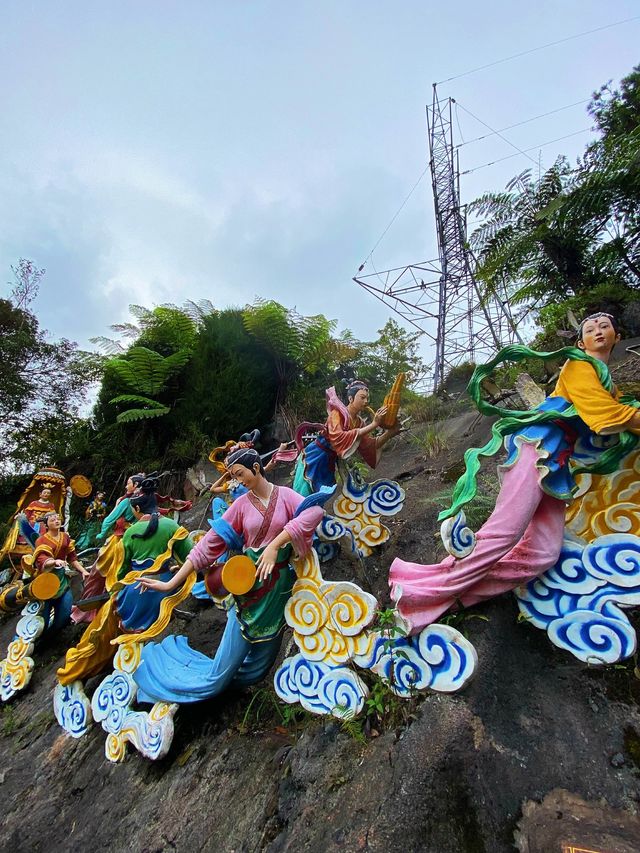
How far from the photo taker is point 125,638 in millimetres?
3396

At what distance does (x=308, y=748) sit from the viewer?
7.74ft

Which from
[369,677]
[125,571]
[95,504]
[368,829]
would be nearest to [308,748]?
[369,677]

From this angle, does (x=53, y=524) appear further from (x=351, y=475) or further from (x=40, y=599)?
(x=351, y=475)

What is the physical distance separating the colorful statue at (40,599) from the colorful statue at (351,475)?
2880mm

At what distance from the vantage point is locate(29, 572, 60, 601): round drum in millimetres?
4973

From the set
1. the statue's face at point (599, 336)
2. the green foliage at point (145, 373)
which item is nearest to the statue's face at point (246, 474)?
the statue's face at point (599, 336)

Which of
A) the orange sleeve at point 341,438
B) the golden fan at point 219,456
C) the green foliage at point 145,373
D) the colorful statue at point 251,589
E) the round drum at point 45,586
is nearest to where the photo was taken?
the colorful statue at point 251,589

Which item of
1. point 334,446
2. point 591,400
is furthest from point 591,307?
point 591,400

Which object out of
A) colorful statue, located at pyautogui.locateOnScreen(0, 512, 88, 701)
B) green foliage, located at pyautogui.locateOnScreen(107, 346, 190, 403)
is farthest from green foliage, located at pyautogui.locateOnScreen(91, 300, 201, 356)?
colorful statue, located at pyautogui.locateOnScreen(0, 512, 88, 701)

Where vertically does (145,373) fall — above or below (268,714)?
above

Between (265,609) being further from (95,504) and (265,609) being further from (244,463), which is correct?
(95,504)

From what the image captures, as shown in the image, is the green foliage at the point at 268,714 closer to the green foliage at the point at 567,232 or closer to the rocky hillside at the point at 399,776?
the rocky hillside at the point at 399,776

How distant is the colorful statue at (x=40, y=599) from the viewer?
5082 millimetres

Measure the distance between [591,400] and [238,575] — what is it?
220 cm
